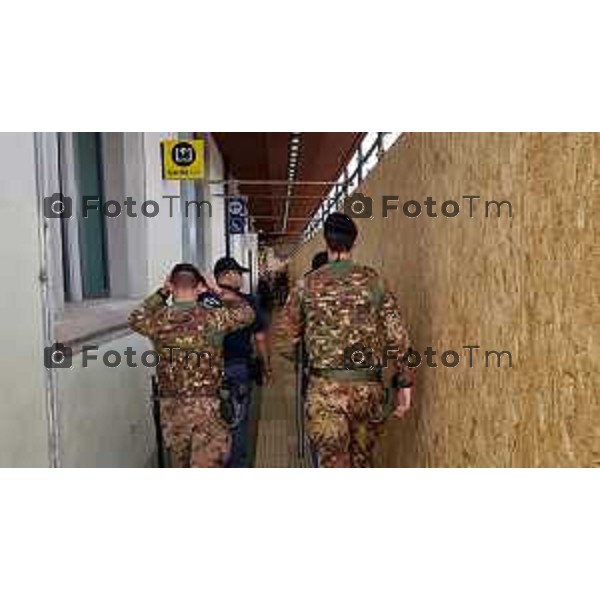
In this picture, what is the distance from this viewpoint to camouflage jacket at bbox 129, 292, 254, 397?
2816 millimetres

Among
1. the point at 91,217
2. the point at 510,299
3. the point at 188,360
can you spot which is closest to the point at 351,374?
the point at 188,360

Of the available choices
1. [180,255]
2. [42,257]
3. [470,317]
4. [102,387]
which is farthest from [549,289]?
[180,255]

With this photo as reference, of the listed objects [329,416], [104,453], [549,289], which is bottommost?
[104,453]

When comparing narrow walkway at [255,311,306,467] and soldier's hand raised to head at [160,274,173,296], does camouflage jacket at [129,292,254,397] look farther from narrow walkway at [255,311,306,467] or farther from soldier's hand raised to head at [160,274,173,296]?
narrow walkway at [255,311,306,467]

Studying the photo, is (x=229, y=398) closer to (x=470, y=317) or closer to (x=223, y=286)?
(x=223, y=286)

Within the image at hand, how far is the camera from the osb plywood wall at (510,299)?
1.44 m

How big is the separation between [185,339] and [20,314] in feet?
2.70

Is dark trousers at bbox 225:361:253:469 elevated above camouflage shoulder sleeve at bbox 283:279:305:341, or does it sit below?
below

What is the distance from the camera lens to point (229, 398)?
3074 millimetres

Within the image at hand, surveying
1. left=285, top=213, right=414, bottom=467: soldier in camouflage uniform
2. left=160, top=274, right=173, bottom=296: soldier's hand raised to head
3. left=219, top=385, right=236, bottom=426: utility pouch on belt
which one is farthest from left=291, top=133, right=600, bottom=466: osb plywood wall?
left=160, top=274, right=173, bottom=296: soldier's hand raised to head

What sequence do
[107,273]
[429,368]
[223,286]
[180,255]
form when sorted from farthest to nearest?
[180,255]
[107,273]
[223,286]
[429,368]

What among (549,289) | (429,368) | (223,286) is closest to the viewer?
(549,289)

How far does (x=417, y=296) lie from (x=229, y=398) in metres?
1.07

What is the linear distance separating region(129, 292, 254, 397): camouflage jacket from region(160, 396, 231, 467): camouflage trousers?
0.18ft
